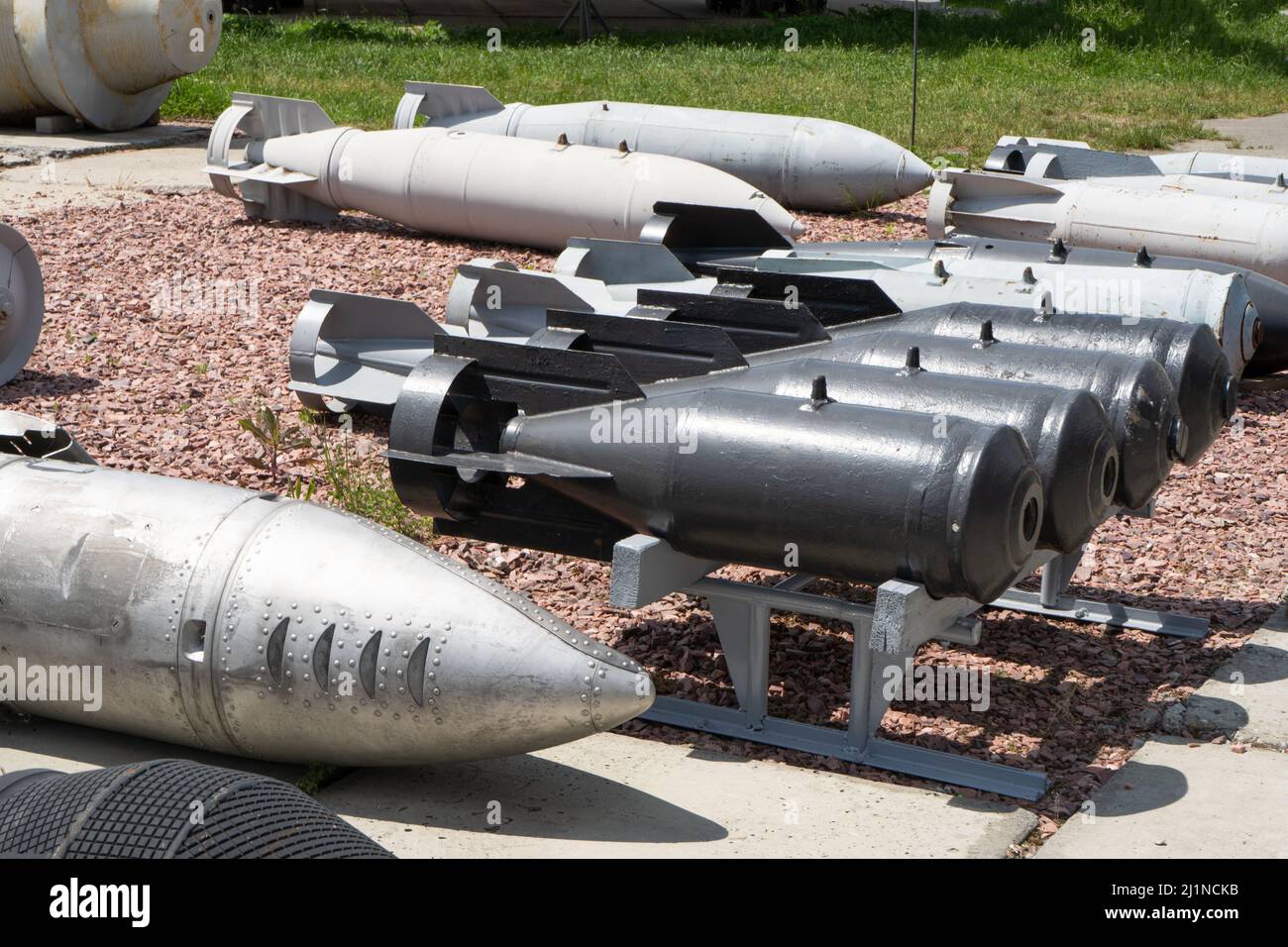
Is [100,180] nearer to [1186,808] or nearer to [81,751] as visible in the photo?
[81,751]

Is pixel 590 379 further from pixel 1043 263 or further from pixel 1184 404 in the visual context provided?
pixel 1043 263

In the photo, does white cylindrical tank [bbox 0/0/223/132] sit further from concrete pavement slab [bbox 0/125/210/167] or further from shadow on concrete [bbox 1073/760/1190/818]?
shadow on concrete [bbox 1073/760/1190/818]

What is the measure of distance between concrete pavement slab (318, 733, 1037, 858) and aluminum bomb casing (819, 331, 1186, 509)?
3.76 ft

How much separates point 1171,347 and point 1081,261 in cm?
220

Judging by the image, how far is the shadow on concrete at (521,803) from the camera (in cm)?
393

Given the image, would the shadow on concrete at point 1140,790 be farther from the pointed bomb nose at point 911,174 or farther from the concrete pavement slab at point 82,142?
the concrete pavement slab at point 82,142

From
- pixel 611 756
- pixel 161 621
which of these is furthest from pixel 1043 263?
pixel 161 621

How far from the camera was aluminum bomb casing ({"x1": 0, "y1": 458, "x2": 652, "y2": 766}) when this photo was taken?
12.7 feet

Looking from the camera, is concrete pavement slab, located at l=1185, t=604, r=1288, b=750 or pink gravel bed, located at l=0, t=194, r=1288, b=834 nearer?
concrete pavement slab, located at l=1185, t=604, r=1288, b=750

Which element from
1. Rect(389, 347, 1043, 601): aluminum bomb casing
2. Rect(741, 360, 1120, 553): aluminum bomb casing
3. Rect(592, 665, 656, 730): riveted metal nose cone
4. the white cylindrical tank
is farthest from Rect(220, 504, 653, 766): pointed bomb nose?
the white cylindrical tank

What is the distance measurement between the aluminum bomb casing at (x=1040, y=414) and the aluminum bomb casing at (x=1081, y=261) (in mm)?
2400

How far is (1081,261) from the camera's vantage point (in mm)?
7172

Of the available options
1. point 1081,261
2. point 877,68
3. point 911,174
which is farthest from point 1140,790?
point 877,68

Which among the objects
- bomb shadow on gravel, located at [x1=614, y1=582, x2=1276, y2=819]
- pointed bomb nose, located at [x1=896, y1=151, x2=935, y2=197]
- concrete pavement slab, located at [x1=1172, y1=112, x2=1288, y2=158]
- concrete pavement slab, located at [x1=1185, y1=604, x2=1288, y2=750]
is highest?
concrete pavement slab, located at [x1=1172, y1=112, x2=1288, y2=158]
